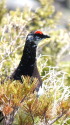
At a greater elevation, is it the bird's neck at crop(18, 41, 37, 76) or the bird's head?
the bird's head

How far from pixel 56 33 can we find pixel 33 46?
262 centimetres

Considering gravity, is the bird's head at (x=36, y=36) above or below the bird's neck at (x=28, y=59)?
above

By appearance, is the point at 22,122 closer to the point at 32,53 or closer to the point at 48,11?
the point at 32,53

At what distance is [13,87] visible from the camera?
6.70 ft

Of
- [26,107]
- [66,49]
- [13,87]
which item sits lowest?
[66,49]

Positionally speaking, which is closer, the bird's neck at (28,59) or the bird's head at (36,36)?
the bird's head at (36,36)

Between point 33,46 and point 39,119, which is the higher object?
point 33,46

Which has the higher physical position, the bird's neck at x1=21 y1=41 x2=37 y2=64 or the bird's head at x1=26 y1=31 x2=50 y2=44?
the bird's head at x1=26 y1=31 x2=50 y2=44

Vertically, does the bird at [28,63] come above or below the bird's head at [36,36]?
below

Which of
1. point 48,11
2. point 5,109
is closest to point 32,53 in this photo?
point 5,109

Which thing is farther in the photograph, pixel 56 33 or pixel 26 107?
pixel 56 33

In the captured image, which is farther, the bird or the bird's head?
the bird

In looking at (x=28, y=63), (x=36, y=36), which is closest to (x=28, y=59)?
(x=28, y=63)

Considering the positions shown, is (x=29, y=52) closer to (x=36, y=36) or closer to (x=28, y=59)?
(x=28, y=59)
